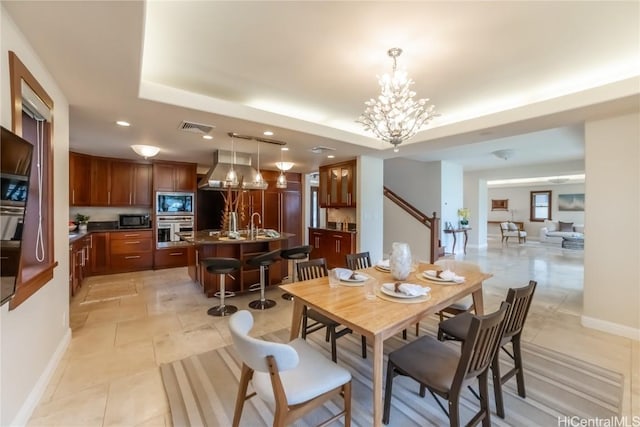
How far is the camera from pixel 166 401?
196 centimetres

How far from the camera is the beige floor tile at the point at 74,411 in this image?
1761 millimetres

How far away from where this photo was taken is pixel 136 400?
1971 millimetres

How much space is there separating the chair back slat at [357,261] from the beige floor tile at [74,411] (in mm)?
2244

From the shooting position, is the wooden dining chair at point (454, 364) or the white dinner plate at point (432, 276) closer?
the wooden dining chair at point (454, 364)

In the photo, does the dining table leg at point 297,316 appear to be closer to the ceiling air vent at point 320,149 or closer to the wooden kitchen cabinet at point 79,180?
the ceiling air vent at point 320,149

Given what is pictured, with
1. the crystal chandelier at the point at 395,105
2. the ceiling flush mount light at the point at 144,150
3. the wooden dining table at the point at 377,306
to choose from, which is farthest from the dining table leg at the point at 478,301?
the ceiling flush mount light at the point at 144,150

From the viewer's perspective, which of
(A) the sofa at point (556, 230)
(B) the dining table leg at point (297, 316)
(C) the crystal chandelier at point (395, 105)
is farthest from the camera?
(A) the sofa at point (556, 230)

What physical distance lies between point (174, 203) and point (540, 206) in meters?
14.3

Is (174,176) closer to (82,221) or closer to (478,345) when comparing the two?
(82,221)

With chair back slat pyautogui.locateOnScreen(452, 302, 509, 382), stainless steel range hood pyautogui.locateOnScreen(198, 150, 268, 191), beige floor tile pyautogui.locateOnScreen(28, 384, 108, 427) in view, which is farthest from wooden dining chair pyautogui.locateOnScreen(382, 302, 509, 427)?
stainless steel range hood pyautogui.locateOnScreen(198, 150, 268, 191)

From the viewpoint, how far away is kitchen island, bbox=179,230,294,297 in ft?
13.2

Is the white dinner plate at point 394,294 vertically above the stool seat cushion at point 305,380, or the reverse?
the white dinner plate at point 394,294

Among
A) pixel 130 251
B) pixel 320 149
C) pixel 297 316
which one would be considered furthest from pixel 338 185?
pixel 130 251

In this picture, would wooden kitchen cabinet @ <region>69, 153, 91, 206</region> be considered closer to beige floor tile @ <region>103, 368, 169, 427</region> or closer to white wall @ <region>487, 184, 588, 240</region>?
beige floor tile @ <region>103, 368, 169, 427</region>
